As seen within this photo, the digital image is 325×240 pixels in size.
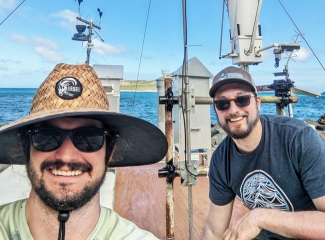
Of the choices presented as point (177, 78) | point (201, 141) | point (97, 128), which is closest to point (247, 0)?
point (177, 78)

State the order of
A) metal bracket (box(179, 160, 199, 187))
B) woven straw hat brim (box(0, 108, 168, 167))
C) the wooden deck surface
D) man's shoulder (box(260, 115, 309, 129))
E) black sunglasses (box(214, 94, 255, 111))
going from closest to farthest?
woven straw hat brim (box(0, 108, 168, 167)) < man's shoulder (box(260, 115, 309, 129)) < black sunglasses (box(214, 94, 255, 111)) < metal bracket (box(179, 160, 199, 187)) < the wooden deck surface

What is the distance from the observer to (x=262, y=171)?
6.16 ft

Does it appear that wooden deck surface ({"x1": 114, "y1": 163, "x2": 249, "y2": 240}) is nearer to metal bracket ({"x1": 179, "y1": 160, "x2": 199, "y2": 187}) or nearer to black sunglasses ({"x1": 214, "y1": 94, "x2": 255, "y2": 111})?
metal bracket ({"x1": 179, "y1": 160, "x2": 199, "y2": 187})

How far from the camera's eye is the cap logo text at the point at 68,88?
1.14 meters

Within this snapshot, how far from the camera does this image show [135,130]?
4.64ft

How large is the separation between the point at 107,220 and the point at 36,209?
0.28 metres

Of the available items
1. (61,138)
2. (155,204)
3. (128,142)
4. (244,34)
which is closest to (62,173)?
(61,138)

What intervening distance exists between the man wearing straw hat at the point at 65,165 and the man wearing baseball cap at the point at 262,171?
0.95 meters

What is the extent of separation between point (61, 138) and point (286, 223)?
1326mm

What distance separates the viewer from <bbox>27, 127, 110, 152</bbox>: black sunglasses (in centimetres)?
114

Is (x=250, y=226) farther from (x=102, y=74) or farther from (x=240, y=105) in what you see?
(x=102, y=74)

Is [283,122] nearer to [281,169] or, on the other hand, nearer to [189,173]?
[281,169]

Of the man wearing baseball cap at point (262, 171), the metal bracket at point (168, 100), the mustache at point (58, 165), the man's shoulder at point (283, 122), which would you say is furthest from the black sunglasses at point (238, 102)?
the mustache at point (58, 165)

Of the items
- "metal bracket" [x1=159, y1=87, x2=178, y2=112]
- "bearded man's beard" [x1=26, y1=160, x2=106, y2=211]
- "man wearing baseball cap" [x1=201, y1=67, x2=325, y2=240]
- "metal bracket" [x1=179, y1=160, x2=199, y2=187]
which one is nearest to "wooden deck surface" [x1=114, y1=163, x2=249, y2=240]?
"metal bracket" [x1=179, y1=160, x2=199, y2=187]
